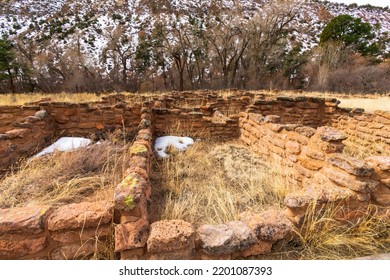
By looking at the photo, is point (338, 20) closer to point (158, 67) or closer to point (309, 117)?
point (158, 67)

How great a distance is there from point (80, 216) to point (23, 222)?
1.27 ft

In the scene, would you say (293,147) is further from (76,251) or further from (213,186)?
(76,251)

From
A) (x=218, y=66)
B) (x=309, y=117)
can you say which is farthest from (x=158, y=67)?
(x=309, y=117)

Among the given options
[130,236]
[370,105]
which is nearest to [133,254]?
[130,236]

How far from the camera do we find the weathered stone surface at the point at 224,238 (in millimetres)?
1519

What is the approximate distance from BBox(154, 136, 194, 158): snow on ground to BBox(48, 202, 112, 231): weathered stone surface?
2.38m

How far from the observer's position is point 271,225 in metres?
1.70

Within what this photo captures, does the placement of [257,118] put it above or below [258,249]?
above

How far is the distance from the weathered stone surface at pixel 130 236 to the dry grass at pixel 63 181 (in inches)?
29.9

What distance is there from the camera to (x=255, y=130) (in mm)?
4500

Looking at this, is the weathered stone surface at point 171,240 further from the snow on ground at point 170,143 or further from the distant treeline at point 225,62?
the distant treeline at point 225,62

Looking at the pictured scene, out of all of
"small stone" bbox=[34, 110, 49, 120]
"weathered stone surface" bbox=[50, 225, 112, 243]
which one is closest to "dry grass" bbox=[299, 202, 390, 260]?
"weathered stone surface" bbox=[50, 225, 112, 243]

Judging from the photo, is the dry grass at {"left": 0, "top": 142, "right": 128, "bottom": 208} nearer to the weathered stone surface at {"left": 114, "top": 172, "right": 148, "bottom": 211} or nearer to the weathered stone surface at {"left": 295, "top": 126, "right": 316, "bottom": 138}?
the weathered stone surface at {"left": 114, "top": 172, "right": 148, "bottom": 211}

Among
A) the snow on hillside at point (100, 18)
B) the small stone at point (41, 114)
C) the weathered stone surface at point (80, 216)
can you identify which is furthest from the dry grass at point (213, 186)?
the snow on hillside at point (100, 18)
